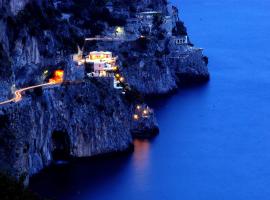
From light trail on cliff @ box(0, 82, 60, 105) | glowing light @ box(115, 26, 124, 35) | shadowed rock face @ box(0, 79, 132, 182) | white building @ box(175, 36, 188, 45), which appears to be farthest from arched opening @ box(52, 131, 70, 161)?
white building @ box(175, 36, 188, 45)

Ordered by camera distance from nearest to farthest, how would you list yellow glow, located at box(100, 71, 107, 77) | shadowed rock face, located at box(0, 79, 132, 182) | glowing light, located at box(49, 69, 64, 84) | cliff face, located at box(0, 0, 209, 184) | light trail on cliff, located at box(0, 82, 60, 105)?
shadowed rock face, located at box(0, 79, 132, 182) < cliff face, located at box(0, 0, 209, 184) < light trail on cliff, located at box(0, 82, 60, 105) < glowing light, located at box(49, 69, 64, 84) < yellow glow, located at box(100, 71, 107, 77)

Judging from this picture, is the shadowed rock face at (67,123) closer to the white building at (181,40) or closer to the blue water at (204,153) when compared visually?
the blue water at (204,153)

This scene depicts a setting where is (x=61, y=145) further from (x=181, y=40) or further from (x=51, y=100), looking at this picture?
(x=181, y=40)

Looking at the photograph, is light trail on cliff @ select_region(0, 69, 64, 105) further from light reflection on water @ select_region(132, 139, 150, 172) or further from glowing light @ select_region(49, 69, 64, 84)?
light reflection on water @ select_region(132, 139, 150, 172)

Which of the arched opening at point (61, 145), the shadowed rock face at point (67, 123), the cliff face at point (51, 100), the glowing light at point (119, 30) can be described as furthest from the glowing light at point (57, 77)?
the glowing light at point (119, 30)

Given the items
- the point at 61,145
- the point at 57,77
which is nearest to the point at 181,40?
the point at 57,77

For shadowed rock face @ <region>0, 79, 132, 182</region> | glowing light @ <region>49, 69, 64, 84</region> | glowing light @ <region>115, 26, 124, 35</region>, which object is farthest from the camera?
glowing light @ <region>115, 26, 124, 35</region>
